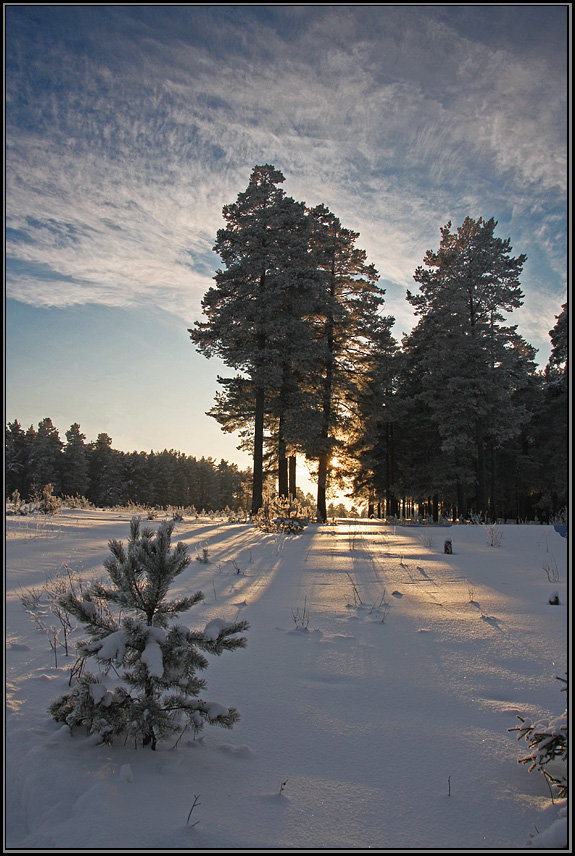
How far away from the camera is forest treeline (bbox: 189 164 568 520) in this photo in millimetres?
19781

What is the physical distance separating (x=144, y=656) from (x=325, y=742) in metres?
1.04

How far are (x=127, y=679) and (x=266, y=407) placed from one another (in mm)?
19134

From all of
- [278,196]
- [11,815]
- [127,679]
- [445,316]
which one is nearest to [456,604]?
[127,679]

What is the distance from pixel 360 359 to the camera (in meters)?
25.0

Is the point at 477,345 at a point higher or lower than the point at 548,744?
higher

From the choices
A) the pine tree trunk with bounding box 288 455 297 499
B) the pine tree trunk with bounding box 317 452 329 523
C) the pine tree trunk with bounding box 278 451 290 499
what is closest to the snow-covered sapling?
the pine tree trunk with bounding box 278 451 290 499

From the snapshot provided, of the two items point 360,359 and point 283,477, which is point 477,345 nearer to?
point 360,359

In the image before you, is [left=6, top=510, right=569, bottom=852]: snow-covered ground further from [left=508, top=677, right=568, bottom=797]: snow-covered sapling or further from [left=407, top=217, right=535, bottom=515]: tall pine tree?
[left=407, top=217, right=535, bottom=515]: tall pine tree

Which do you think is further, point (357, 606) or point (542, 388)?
point (542, 388)

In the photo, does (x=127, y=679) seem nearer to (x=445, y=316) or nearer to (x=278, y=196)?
(x=278, y=196)

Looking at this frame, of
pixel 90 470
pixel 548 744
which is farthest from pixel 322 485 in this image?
pixel 90 470

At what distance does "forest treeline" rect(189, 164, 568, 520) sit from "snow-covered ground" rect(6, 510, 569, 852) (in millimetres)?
14280

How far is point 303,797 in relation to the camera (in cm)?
191

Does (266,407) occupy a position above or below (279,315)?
below
